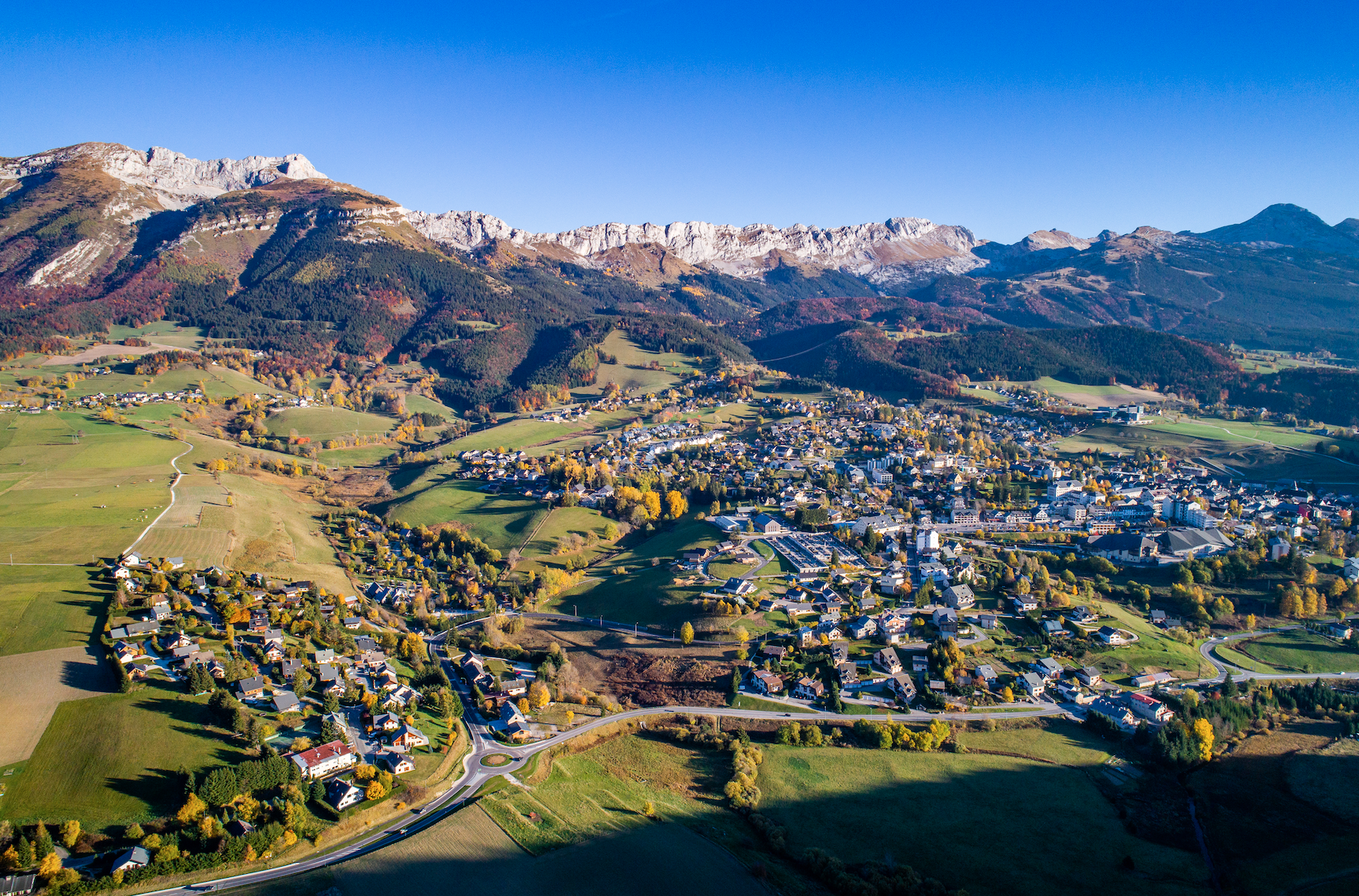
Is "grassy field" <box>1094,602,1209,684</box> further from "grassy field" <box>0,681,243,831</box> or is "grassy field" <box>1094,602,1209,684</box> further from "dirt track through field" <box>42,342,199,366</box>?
"dirt track through field" <box>42,342,199,366</box>

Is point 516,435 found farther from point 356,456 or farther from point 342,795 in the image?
point 342,795

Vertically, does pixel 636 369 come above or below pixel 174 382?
above

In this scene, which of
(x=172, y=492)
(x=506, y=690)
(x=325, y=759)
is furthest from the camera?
(x=172, y=492)

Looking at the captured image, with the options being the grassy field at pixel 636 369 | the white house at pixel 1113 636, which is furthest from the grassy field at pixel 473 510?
the grassy field at pixel 636 369

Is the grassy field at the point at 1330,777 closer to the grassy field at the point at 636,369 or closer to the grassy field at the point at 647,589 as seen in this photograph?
the grassy field at the point at 647,589

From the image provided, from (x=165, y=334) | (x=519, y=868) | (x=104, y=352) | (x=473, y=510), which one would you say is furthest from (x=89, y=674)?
(x=165, y=334)

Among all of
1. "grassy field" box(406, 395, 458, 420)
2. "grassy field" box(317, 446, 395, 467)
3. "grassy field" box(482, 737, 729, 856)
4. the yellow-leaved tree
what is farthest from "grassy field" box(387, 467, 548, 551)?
the yellow-leaved tree
